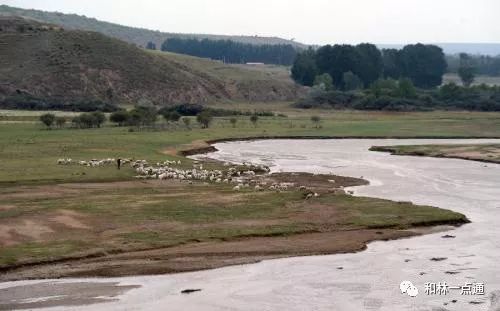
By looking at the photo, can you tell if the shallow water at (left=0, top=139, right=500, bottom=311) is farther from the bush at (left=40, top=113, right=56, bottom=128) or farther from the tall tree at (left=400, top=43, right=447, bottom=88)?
the tall tree at (left=400, top=43, right=447, bottom=88)

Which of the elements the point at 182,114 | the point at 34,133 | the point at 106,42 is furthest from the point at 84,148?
the point at 106,42

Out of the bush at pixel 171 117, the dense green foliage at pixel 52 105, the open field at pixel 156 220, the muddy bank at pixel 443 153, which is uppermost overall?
the open field at pixel 156 220

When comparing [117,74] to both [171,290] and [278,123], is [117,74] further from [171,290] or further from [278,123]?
[171,290]

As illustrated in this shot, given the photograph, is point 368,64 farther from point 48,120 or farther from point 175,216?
point 175,216

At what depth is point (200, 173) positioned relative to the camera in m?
50.9

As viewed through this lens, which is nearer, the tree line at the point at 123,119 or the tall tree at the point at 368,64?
the tree line at the point at 123,119

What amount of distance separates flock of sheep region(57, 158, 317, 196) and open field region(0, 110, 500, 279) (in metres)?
1.05

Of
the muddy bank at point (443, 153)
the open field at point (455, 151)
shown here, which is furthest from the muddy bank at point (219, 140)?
the muddy bank at point (443, 153)

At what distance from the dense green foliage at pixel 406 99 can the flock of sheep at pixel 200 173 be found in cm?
7193

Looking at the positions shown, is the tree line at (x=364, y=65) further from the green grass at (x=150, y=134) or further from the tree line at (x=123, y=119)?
the tree line at (x=123, y=119)

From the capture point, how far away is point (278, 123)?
98062 mm

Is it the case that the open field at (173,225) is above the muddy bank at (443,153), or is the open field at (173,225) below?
above

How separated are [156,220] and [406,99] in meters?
98.3

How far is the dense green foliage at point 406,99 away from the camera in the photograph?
4978 inches
